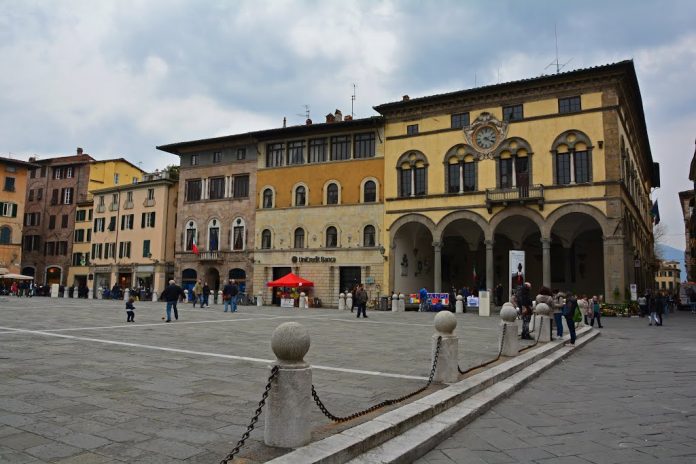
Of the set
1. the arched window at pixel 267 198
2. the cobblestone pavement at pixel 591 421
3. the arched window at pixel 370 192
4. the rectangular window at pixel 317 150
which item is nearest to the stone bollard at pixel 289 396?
the cobblestone pavement at pixel 591 421

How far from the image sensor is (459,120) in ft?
107

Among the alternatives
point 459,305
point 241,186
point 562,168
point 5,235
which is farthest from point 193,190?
point 562,168

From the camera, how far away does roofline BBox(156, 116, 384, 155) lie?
3512cm

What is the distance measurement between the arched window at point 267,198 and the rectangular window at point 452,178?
1337cm

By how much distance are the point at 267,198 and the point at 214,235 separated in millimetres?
5489

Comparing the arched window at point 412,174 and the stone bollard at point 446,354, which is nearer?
the stone bollard at point 446,354

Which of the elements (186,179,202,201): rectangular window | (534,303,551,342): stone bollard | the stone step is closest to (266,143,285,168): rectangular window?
(186,179,202,201): rectangular window

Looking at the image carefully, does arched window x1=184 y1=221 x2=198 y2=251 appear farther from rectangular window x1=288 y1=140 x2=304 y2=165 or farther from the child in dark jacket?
the child in dark jacket

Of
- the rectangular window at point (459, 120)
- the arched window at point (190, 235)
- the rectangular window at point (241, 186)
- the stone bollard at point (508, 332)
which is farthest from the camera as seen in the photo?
the arched window at point (190, 235)

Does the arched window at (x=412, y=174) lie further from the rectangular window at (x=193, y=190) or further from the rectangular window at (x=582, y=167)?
the rectangular window at (x=193, y=190)

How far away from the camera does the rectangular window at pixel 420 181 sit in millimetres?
33594

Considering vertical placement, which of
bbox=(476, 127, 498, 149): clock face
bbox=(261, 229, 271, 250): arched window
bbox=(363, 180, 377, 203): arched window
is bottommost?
bbox=(261, 229, 271, 250): arched window

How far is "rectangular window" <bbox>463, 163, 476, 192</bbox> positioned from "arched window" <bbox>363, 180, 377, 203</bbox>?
6.14 m

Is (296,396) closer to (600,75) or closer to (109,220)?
(600,75)
